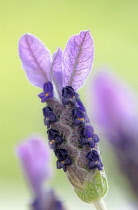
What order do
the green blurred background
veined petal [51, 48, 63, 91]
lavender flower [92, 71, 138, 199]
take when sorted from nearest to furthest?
lavender flower [92, 71, 138, 199] < veined petal [51, 48, 63, 91] < the green blurred background

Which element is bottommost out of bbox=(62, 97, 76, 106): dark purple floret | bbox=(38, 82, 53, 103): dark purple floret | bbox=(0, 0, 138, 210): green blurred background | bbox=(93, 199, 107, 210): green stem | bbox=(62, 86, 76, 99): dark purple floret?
bbox=(93, 199, 107, 210): green stem

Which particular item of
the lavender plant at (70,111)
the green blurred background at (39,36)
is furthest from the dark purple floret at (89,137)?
the green blurred background at (39,36)

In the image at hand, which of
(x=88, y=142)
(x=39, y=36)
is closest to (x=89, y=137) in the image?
(x=88, y=142)

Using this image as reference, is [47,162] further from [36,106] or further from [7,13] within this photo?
[7,13]

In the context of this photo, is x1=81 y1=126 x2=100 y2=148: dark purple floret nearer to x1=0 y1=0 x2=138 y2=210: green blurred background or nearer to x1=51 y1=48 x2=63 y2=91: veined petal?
A: x1=51 y1=48 x2=63 y2=91: veined petal

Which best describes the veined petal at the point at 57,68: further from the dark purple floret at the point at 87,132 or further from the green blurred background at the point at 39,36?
the green blurred background at the point at 39,36

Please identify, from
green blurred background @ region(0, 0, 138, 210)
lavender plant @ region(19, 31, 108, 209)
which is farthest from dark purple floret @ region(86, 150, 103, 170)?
green blurred background @ region(0, 0, 138, 210)
